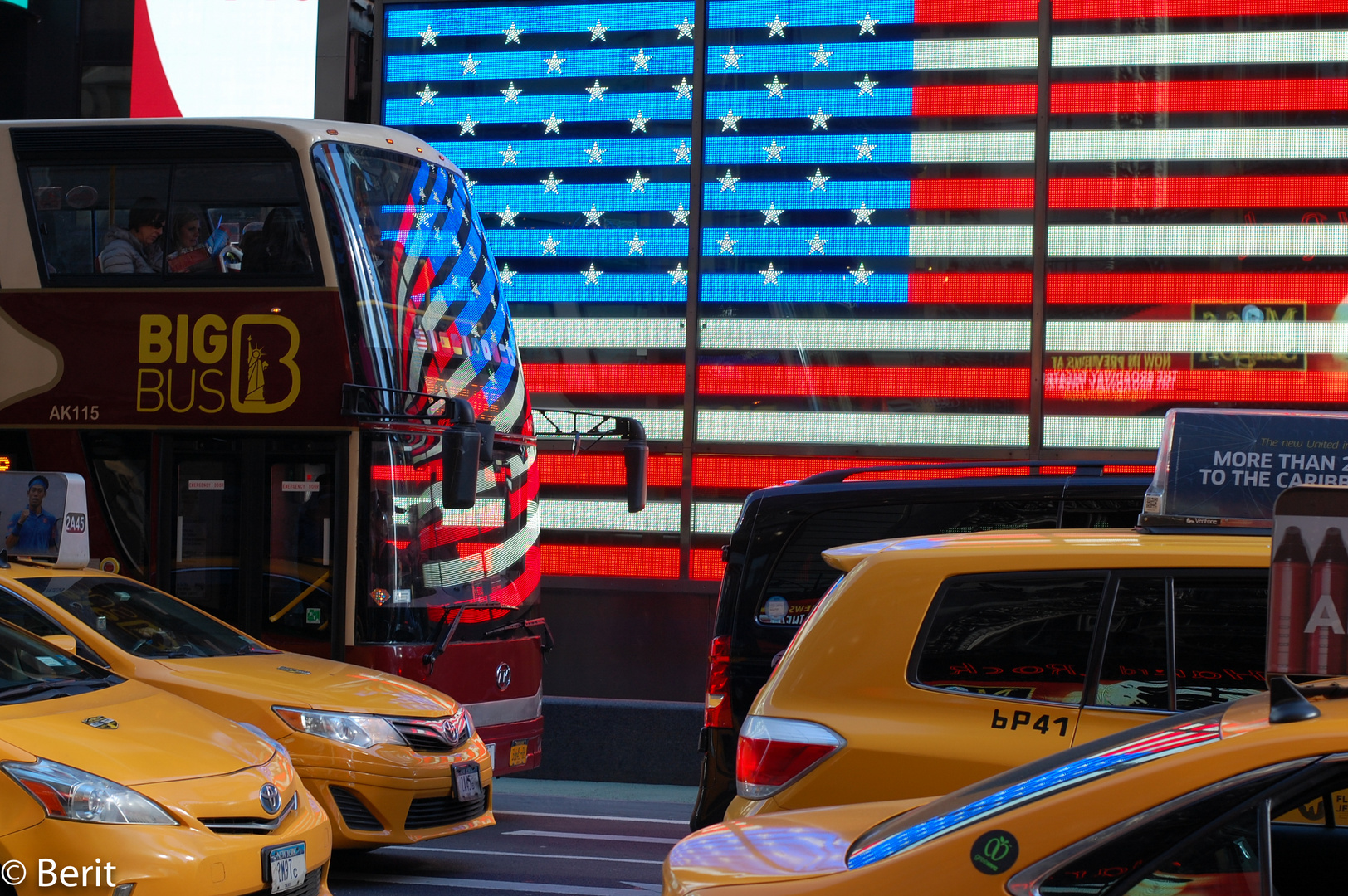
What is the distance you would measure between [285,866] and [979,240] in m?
9.07

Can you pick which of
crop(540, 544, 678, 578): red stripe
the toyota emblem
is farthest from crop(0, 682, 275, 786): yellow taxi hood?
crop(540, 544, 678, 578): red stripe

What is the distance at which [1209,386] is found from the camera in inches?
466

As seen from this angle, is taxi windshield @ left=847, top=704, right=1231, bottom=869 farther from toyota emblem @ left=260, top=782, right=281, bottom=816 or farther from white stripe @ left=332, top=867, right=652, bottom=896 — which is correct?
white stripe @ left=332, top=867, right=652, bottom=896

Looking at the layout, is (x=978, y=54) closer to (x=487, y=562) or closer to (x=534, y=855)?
(x=487, y=562)

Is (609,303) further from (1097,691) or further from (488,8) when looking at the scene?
(1097,691)

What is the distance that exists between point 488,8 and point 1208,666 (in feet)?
36.6

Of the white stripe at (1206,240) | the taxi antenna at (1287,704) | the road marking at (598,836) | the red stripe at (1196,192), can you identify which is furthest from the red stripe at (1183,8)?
the taxi antenna at (1287,704)

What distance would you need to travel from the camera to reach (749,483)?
12.5 meters

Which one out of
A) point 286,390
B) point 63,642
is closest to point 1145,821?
point 63,642

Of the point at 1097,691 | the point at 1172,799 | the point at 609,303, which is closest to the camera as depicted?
the point at 1172,799

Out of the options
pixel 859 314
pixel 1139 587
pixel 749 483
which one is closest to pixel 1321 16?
pixel 859 314

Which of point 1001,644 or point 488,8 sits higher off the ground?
point 488,8

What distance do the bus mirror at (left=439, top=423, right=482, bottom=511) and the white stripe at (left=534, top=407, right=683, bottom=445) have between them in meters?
4.05

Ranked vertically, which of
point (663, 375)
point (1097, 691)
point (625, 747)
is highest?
point (663, 375)
